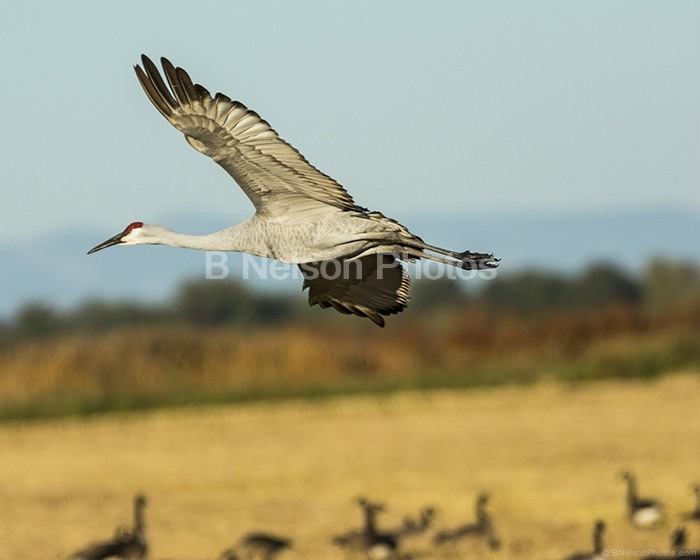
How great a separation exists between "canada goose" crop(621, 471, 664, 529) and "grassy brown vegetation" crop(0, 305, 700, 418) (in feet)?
38.4

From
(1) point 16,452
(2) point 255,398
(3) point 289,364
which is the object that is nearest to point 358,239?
(1) point 16,452

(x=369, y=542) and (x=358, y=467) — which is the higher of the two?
(x=358, y=467)

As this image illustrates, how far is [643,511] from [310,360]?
46.4 ft

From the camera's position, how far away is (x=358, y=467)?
65.9 ft

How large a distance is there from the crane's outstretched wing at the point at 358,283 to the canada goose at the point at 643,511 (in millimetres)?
6944

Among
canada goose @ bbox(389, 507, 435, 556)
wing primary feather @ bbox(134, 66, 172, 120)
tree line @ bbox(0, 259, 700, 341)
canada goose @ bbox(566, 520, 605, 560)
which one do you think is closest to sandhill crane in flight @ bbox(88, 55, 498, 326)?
wing primary feather @ bbox(134, 66, 172, 120)

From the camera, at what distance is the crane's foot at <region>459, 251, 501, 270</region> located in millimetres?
8555

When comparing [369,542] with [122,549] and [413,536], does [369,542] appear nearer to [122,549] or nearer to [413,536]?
[413,536]

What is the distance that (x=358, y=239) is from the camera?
7.94 metres

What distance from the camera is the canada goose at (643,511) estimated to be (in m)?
15.1

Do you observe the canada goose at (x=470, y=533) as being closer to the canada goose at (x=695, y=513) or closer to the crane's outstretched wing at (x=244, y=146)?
the canada goose at (x=695, y=513)

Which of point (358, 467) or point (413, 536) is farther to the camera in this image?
point (358, 467)

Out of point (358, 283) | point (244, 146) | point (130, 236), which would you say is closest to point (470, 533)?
point (358, 283)

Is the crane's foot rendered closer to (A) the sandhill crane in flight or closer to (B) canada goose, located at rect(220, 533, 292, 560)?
(A) the sandhill crane in flight
